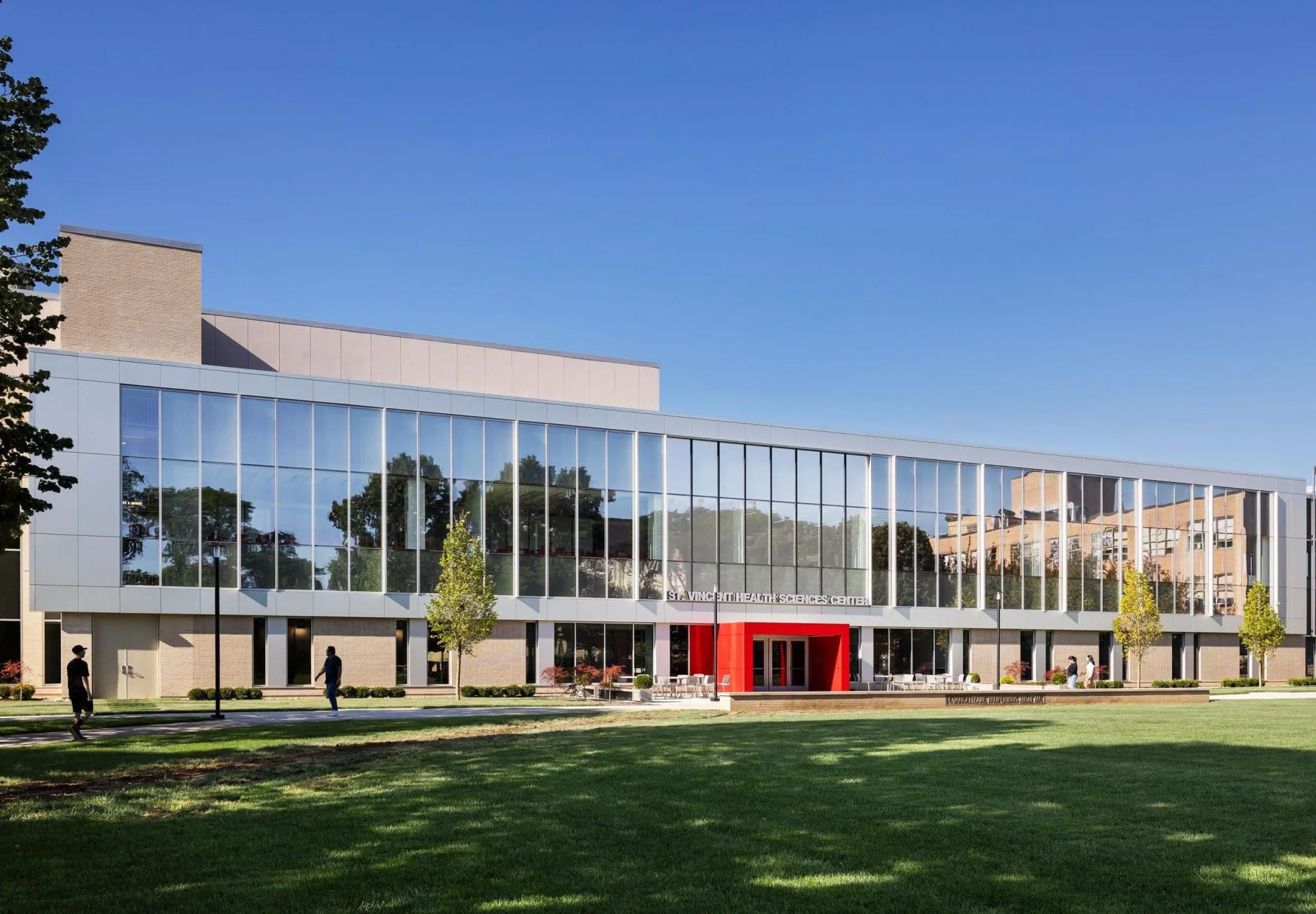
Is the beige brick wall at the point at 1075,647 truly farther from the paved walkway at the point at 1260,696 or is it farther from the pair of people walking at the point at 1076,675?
the paved walkway at the point at 1260,696

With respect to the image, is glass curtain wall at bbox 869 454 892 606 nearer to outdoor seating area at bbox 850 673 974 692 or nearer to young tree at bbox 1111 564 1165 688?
outdoor seating area at bbox 850 673 974 692

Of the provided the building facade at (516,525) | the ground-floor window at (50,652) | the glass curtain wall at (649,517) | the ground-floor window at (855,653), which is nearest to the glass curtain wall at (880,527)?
the building facade at (516,525)

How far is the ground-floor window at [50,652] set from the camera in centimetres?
3972

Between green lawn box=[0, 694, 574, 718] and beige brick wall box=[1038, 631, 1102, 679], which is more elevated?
green lawn box=[0, 694, 574, 718]

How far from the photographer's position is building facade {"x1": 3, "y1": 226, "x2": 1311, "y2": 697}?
129 ft

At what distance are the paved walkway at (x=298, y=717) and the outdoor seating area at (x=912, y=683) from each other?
16814mm

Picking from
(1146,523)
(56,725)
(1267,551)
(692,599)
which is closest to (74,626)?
(56,725)

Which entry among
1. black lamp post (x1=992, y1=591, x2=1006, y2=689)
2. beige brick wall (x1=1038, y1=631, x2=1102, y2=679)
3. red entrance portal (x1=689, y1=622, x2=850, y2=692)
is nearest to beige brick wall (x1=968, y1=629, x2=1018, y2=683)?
black lamp post (x1=992, y1=591, x2=1006, y2=689)

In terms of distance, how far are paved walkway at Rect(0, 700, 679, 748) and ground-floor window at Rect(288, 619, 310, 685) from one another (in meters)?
9.49

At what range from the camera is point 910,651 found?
177 ft

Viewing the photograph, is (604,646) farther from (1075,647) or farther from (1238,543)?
(1238,543)

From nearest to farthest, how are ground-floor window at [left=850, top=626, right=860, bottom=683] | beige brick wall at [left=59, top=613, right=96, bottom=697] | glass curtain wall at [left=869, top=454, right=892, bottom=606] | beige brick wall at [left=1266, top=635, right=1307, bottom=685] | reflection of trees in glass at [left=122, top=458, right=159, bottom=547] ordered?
beige brick wall at [left=59, top=613, right=96, bottom=697] < reflection of trees in glass at [left=122, top=458, right=159, bottom=547] < ground-floor window at [left=850, top=626, right=860, bottom=683] < glass curtain wall at [left=869, top=454, right=892, bottom=606] < beige brick wall at [left=1266, top=635, right=1307, bottom=685]

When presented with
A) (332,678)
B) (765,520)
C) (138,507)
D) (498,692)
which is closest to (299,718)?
(332,678)

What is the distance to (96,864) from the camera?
9.73 metres
